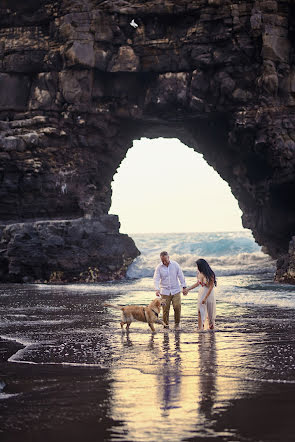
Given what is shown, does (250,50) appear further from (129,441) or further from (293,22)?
(129,441)

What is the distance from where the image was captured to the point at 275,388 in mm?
6656

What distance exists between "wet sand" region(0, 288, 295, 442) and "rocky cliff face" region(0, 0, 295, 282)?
65.0ft

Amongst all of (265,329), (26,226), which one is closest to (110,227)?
(26,226)

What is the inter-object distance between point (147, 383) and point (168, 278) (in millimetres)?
6144

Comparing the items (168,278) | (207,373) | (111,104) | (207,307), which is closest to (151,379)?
(207,373)

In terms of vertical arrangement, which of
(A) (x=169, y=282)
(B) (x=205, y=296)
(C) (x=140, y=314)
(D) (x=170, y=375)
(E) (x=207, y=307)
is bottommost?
(D) (x=170, y=375)

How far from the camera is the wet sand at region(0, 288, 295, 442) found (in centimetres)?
518

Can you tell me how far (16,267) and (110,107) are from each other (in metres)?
10.9

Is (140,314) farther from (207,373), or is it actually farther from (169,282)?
(207,373)

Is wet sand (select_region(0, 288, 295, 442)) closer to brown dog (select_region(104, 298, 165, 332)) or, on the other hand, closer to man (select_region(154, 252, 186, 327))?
brown dog (select_region(104, 298, 165, 332))

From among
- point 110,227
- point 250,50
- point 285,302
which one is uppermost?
point 250,50

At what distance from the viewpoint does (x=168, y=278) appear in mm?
13070

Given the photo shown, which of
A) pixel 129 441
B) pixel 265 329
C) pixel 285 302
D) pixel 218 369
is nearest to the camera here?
pixel 129 441

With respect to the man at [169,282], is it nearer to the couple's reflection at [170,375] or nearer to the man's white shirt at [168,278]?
the man's white shirt at [168,278]
